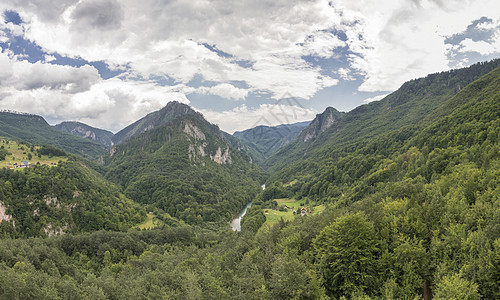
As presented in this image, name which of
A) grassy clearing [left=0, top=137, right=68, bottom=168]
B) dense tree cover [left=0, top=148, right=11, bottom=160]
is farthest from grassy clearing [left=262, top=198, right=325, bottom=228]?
dense tree cover [left=0, top=148, right=11, bottom=160]

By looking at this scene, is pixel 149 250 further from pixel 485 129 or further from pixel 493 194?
pixel 485 129

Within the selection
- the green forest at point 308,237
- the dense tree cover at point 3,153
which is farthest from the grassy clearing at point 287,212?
the dense tree cover at point 3,153

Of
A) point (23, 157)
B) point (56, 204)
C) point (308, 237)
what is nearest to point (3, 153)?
point (23, 157)

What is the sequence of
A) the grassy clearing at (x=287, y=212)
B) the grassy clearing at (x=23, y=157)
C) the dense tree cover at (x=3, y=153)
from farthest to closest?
the dense tree cover at (x=3, y=153)
the grassy clearing at (x=23, y=157)
the grassy clearing at (x=287, y=212)

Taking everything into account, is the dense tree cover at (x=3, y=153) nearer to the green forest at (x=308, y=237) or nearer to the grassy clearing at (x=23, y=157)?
the grassy clearing at (x=23, y=157)

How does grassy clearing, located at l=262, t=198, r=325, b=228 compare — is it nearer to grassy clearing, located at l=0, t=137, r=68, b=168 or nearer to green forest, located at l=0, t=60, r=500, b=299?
green forest, located at l=0, t=60, r=500, b=299

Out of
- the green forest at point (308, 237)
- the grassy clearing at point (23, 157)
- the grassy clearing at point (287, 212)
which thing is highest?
the grassy clearing at point (23, 157)

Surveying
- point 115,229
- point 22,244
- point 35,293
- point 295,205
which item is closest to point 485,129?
point 295,205

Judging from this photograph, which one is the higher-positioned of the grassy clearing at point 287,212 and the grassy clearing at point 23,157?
the grassy clearing at point 23,157
